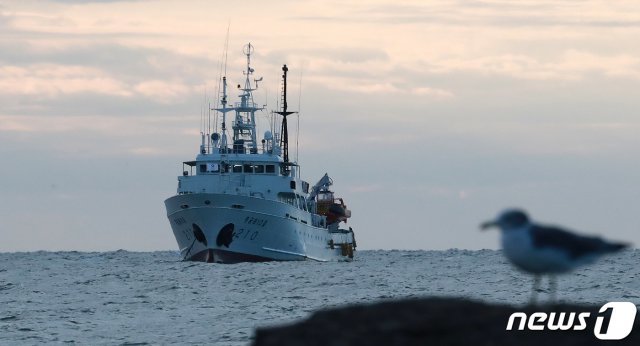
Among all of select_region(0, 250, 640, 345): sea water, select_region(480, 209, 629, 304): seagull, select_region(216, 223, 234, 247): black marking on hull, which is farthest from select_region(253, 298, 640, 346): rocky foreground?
select_region(216, 223, 234, 247): black marking on hull

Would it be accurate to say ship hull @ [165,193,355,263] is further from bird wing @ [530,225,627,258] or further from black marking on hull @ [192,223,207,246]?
bird wing @ [530,225,627,258]

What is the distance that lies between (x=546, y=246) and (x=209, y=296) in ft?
142

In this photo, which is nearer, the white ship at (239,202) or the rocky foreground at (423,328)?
the rocky foreground at (423,328)

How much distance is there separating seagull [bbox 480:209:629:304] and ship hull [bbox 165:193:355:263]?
7187 centimetres

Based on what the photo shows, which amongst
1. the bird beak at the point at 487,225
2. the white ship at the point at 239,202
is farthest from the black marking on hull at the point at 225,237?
the bird beak at the point at 487,225

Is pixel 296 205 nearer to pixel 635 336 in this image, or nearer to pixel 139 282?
pixel 139 282

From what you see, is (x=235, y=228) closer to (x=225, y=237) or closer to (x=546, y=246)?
(x=225, y=237)

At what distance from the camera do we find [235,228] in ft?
280

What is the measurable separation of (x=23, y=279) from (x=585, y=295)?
38.5 meters

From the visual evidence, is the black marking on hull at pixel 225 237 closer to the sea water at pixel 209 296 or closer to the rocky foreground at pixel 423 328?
the sea water at pixel 209 296

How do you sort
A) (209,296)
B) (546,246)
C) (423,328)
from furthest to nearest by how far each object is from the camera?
(209,296)
(546,246)
(423,328)

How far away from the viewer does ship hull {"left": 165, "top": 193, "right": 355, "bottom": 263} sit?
84312 millimetres

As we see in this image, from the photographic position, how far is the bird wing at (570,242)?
444 inches

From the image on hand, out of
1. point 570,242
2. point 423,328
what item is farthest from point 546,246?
point 423,328
